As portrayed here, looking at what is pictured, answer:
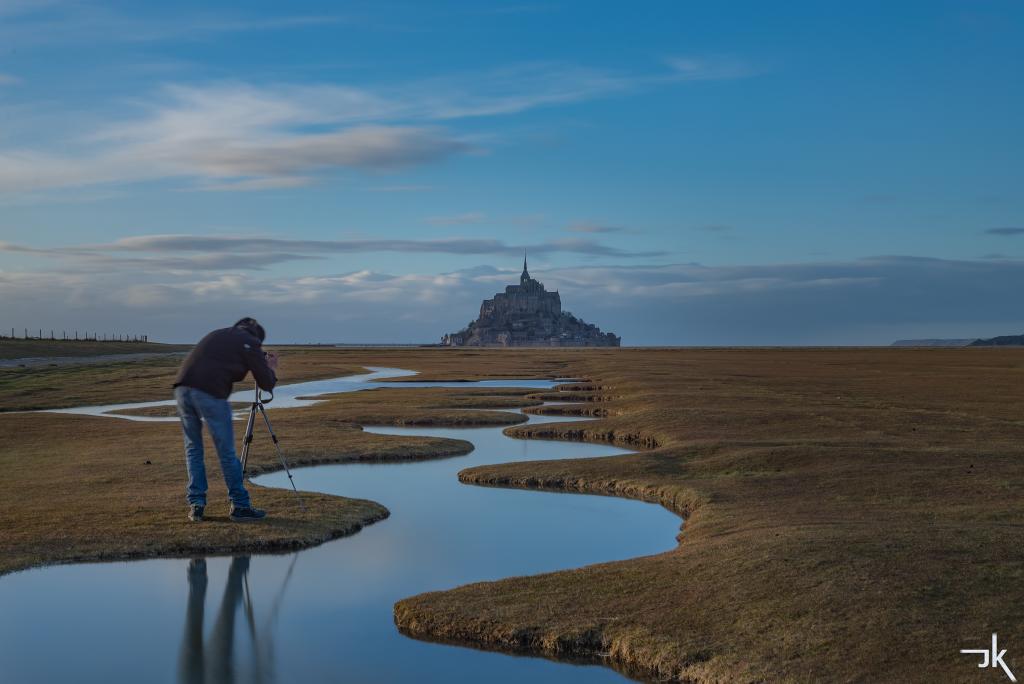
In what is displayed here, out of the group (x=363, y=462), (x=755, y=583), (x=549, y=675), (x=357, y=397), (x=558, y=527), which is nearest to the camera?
(x=549, y=675)

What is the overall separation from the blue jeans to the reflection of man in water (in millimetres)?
2184

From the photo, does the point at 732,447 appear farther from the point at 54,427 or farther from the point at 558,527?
the point at 54,427

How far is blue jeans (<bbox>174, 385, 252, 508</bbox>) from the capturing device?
18625 millimetres

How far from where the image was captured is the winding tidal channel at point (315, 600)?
12320 mm

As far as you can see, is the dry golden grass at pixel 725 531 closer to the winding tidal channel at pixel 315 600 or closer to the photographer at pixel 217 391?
the winding tidal channel at pixel 315 600

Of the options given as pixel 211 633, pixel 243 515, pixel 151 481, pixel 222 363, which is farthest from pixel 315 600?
pixel 151 481

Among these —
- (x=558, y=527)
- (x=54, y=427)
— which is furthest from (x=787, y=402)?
(x=54, y=427)

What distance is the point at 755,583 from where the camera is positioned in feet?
44.4

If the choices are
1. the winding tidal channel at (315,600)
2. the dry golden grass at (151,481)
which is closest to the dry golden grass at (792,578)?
the winding tidal channel at (315,600)

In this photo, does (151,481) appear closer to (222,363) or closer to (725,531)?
(222,363)

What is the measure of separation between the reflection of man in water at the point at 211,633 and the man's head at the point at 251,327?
4666 millimetres

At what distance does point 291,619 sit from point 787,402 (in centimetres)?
3490

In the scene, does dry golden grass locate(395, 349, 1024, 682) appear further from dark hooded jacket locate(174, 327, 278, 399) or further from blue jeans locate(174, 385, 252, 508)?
dark hooded jacket locate(174, 327, 278, 399)

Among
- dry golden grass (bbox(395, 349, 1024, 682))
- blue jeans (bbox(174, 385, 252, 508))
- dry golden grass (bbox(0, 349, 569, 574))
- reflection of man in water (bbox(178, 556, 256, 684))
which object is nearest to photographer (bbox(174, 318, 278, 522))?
blue jeans (bbox(174, 385, 252, 508))
